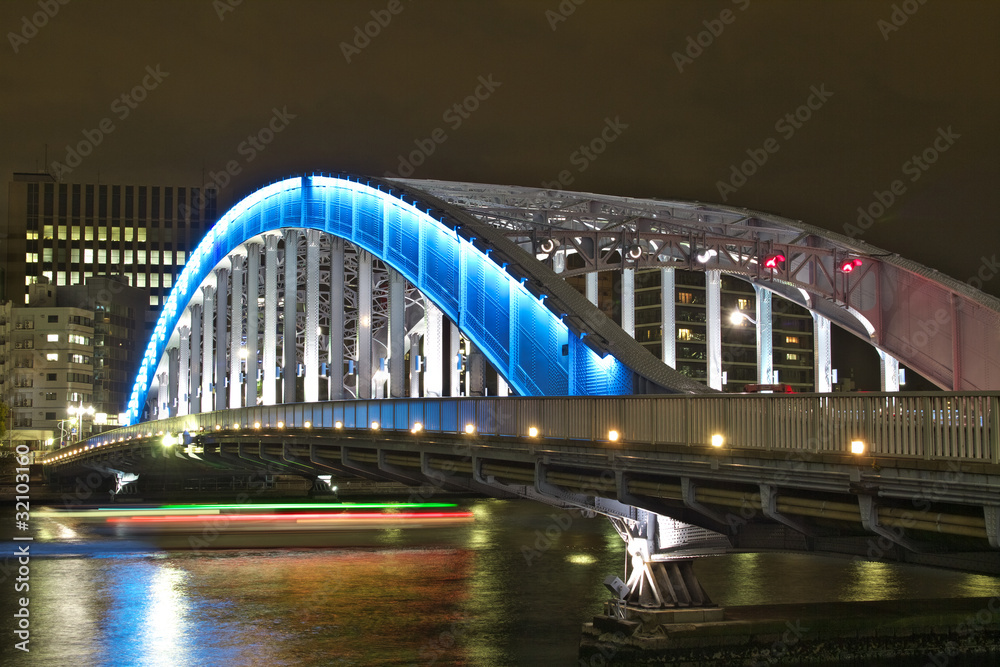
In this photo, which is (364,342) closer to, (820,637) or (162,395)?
(820,637)

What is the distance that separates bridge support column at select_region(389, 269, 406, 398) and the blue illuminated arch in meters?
1.27

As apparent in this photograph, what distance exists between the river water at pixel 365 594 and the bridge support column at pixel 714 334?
666 centimetres

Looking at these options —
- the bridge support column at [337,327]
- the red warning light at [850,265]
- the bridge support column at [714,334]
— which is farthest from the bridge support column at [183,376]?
the red warning light at [850,265]

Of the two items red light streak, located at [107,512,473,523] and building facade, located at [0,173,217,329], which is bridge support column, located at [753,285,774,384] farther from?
building facade, located at [0,173,217,329]

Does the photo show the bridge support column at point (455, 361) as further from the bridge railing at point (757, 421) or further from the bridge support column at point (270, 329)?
the bridge railing at point (757, 421)

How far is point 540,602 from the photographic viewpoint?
116 ft

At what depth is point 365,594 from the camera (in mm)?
→ 37125

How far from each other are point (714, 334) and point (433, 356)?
338 inches

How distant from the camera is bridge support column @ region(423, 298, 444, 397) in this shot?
32.8 m

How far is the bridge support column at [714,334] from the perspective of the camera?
34.7m

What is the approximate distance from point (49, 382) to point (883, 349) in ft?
304

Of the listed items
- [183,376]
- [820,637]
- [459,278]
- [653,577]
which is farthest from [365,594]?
[183,376]

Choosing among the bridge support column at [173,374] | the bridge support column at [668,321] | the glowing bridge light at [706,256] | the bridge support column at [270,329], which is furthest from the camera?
the bridge support column at [173,374]

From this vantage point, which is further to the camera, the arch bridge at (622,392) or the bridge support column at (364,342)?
the bridge support column at (364,342)
